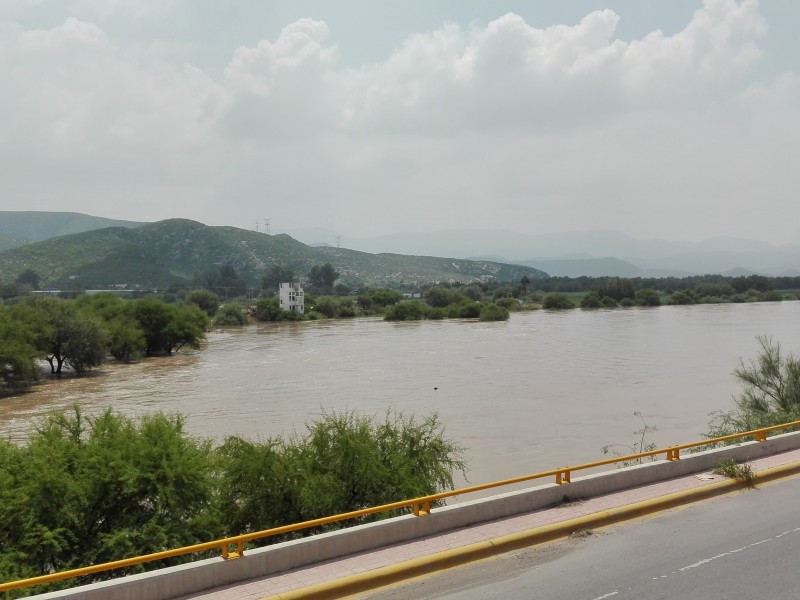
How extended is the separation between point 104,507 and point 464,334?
227 feet

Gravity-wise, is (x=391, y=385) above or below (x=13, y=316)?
below

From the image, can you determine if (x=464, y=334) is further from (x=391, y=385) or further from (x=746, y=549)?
(x=746, y=549)

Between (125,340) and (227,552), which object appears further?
(125,340)

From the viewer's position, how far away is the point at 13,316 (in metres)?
49.9

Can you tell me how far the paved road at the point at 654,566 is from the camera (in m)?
6.62

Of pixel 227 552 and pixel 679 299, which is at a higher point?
pixel 679 299

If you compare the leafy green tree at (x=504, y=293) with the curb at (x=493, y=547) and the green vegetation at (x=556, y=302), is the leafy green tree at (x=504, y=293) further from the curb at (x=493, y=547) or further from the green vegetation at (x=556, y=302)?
the curb at (x=493, y=547)

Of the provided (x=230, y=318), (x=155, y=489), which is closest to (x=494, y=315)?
(x=230, y=318)

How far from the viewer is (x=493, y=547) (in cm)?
768

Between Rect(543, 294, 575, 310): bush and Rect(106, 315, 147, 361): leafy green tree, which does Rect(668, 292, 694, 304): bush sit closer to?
Rect(543, 294, 575, 310): bush

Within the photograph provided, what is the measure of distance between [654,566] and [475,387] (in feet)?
107

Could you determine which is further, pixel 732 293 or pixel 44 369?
pixel 732 293

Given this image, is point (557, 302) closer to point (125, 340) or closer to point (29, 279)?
point (125, 340)

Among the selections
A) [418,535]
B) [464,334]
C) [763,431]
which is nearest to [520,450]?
[763,431]
